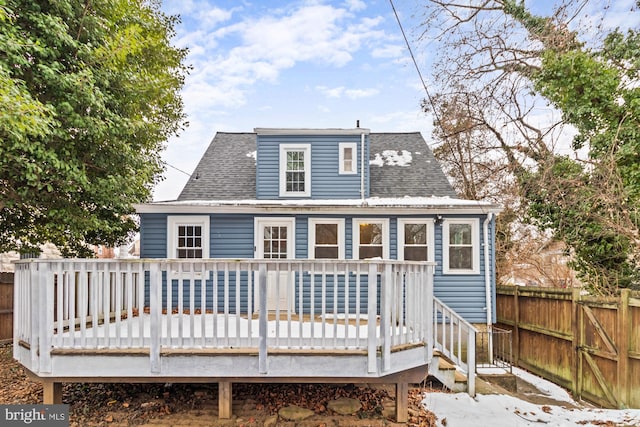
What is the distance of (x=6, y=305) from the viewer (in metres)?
7.46

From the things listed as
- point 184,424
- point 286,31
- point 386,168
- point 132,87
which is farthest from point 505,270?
point 132,87

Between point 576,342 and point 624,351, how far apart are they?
3.52 feet

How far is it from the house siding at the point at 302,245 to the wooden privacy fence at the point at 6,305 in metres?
2.93

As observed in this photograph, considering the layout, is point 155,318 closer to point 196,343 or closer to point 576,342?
point 196,343

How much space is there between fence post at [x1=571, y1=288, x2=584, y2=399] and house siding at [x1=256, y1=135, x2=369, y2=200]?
192 inches

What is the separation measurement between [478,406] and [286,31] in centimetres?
994

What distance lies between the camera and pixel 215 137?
1034cm

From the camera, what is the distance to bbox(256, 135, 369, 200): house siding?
8.55 meters

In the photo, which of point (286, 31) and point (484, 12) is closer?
point (484, 12)

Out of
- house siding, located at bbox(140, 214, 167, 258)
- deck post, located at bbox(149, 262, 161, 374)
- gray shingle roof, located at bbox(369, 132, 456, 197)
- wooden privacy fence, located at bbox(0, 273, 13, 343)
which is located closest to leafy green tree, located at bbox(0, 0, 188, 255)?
house siding, located at bbox(140, 214, 167, 258)

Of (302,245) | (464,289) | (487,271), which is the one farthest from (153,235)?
(487,271)

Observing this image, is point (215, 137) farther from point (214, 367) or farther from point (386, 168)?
point (214, 367)

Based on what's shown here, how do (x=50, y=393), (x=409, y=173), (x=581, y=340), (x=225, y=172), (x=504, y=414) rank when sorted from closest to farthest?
(x=50, y=393) → (x=504, y=414) → (x=581, y=340) → (x=409, y=173) → (x=225, y=172)

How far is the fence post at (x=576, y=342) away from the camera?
21.5ft
